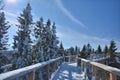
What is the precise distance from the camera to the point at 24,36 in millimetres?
22844

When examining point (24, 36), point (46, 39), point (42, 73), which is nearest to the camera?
point (42, 73)

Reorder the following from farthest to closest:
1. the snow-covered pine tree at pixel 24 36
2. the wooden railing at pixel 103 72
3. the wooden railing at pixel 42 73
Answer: the snow-covered pine tree at pixel 24 36, the wooden railing at pixel 103 72, the wooden railing at pixel 42 73

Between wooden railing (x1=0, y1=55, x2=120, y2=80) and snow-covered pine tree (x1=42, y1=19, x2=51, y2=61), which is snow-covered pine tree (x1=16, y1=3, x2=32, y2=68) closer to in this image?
snow-covered pine tree (x1=42, y1=19, x2=51, y2=61)

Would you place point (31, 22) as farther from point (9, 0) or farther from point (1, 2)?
point (1, 2)

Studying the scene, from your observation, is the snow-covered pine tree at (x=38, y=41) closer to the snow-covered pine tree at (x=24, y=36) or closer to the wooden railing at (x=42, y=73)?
the snow-covered pine tree at (x=24, y=36)

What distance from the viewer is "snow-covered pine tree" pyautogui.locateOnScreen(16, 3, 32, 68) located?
21.9 metres

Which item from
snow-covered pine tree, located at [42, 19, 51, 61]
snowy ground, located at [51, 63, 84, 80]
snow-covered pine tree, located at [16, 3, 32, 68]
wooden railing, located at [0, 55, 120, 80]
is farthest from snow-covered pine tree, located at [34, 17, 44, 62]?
wooden railing, located at [0, 55, 120, 80]

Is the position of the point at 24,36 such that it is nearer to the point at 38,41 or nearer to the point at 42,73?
the point at 38,41

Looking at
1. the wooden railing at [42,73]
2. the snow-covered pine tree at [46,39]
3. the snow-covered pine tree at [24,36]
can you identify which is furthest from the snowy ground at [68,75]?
the snow-covered pine tree at [46,39]

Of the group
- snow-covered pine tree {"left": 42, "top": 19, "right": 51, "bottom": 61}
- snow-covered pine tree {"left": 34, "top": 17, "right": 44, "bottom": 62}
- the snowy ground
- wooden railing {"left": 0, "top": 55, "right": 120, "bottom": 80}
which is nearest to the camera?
wooden railing {"left": 0, "top": 55, "right": 120, "bottom": 80}

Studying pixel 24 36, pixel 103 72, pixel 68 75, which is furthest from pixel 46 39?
pixel 103 72

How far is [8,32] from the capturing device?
28812 millimetres

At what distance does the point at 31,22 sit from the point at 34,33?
10.9ft

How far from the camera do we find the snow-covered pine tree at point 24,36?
72.0 ft
